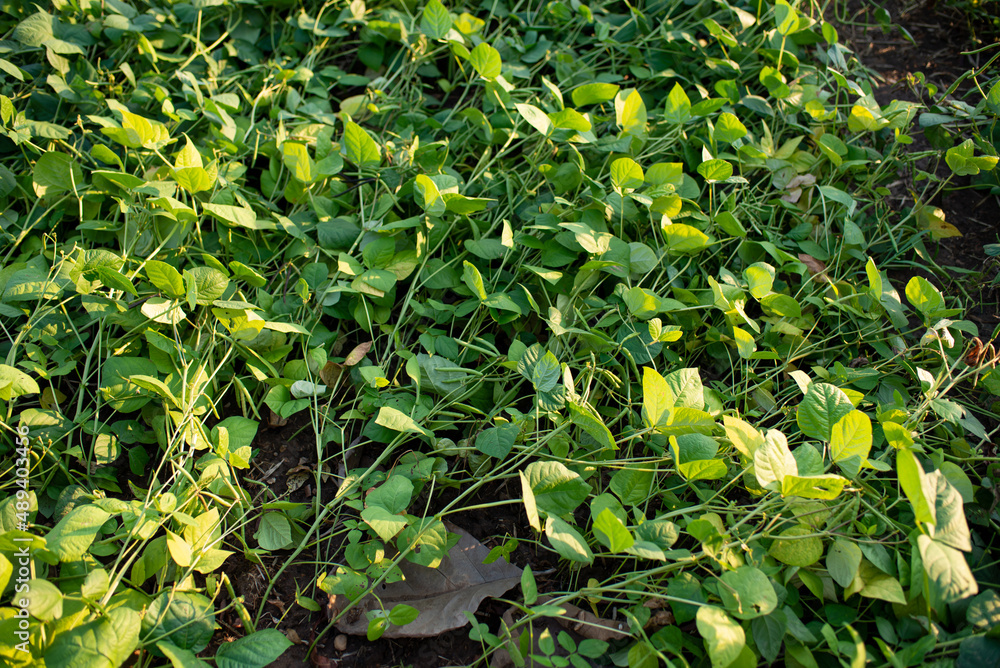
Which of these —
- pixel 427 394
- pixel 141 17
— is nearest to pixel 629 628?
pixel 427 394

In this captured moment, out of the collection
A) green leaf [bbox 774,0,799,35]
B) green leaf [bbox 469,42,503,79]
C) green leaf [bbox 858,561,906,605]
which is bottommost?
green leaf [bbox 858,561,906,605]

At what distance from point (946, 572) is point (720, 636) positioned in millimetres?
306

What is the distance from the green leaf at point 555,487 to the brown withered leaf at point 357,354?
49cm

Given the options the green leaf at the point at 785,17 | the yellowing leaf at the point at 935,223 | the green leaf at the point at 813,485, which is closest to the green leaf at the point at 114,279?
the green leaf at the point at 813,485

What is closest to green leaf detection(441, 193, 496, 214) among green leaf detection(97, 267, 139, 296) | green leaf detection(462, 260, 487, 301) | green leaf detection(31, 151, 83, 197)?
green leaf detection(462, 260, 487, 301)

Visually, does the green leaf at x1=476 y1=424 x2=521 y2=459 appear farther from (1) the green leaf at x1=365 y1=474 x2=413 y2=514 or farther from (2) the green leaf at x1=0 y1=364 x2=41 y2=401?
(2) the green leaf at x1=0 y1=364 x2=41 y2=401

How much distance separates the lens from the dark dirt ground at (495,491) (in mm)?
983

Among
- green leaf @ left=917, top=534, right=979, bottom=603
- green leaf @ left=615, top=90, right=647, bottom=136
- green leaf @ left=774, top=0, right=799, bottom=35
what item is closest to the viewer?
green leaf @ left=917, top=534, right=979, bottom=603

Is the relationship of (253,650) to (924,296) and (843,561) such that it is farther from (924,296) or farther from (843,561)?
(924,296)

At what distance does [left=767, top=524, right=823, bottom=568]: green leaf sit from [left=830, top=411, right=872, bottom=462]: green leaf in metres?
0.14

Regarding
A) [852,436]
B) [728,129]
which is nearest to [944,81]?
[728,129]

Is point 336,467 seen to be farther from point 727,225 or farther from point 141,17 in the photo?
point 141,17

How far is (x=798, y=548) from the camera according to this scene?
927mm

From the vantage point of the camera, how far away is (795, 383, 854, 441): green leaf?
97cm
